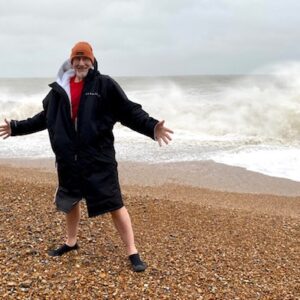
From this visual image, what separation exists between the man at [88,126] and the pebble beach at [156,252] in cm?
39

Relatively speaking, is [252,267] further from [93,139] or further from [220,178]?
[220,178]

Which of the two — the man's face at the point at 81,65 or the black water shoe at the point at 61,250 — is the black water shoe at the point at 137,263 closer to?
the black water shoe at the point at 61,250

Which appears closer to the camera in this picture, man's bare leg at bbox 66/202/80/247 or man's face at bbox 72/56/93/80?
man's face at bbox 72/56/93/80

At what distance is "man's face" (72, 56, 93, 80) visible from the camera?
143 inches

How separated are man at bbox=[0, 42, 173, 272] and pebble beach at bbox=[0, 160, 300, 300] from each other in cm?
39

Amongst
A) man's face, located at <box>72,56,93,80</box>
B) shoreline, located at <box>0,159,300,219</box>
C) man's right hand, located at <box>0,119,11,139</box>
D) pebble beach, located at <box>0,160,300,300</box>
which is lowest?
shoreline, located at <box>0,159,300,219</box>

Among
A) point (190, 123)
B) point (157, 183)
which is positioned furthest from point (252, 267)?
point (190, 123)

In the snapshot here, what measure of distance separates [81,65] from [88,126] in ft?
1.68

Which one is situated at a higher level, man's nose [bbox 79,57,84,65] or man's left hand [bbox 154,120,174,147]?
man's nose [bbox 79,57,84,65]

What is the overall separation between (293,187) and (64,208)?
6965 mm

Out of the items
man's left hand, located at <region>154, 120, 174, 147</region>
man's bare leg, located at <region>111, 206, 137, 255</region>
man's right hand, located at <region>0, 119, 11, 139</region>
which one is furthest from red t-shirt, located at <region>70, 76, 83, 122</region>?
man's bare leg, located at <region>111, 206, 137, 255</region>

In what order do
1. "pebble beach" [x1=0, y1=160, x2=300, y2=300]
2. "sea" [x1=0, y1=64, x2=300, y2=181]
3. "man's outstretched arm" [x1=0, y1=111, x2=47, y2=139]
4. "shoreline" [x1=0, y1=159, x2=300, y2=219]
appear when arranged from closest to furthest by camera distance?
1. "pebble beach" [x1=0, y1=160, x2=300, y2=300]
2. "man's outstretched arm" [x1=0, y1=111, x2=47, y2=139]
3. "shoreline" [x1=0, y1=159, x2=300, y2=219]
4. "sea" [x1=0, y1=64, x2=300, y2=181]

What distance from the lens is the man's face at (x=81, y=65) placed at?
3625 millimetres

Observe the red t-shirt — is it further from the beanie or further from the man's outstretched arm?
the man's outstretched arm
